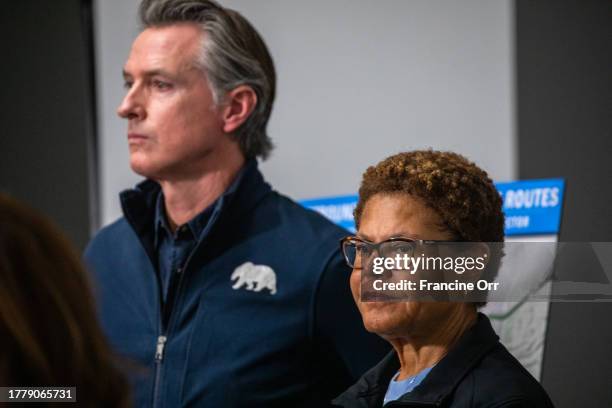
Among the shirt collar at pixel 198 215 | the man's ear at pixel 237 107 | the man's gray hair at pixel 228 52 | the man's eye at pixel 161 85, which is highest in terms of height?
the man's gray hair at pixel 228 52

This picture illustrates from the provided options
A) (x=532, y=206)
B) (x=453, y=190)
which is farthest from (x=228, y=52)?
(x=453, y=190)

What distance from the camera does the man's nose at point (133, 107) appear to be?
A: 1.55 metres

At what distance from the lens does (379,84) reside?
2.47 metres

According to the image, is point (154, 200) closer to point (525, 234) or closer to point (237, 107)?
point (237, 107)

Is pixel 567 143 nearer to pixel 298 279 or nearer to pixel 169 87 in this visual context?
pixel 298 279

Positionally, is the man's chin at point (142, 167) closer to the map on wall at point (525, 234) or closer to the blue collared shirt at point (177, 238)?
the blue collared shirt at point (177, 238)

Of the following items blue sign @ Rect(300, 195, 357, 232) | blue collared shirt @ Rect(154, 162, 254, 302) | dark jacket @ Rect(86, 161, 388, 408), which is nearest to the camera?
dark jacket @ Rect(86, 161, 388, 408)

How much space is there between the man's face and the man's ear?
18 millimetres

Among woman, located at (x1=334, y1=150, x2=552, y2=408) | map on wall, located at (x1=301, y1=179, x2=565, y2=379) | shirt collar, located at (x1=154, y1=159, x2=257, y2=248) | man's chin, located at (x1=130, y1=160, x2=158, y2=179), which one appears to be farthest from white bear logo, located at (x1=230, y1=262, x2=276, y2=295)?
woman, located at (x1=334, y1=150, x2=552, y2=408)

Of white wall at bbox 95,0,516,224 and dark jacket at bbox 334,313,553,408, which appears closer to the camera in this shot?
dark jacket at bbox 334,313,553,408

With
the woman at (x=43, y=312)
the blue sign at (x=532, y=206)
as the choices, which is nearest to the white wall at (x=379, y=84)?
the blue sign at (x=532, y=206)

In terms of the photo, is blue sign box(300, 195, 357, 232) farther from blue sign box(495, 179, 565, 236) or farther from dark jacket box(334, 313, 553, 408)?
dark jacket box(334, 313, 553, 408)

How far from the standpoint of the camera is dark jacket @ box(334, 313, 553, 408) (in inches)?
35.4

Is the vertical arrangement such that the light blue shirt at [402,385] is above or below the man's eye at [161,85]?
below
